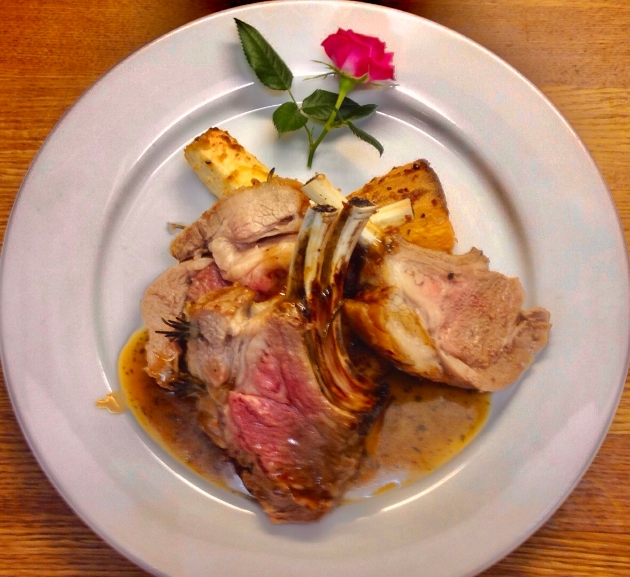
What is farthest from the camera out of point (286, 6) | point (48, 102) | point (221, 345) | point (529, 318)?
point (48, 102)

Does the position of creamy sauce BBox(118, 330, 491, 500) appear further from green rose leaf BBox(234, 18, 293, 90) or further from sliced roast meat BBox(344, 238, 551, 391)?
green rose leaf BBox(234, 18, 293, 90)

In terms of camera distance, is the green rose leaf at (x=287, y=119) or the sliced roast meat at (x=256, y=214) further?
the green rose leaf at (x=287, y=119)

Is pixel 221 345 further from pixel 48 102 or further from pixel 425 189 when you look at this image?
pixel 48 102

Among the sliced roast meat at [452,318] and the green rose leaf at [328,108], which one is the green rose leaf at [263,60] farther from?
the sliced roast meat at [452,318]

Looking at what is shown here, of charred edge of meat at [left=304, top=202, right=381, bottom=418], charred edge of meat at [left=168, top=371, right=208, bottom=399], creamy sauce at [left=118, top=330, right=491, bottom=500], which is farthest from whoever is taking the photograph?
creamy sauce at [left=118, top=330, right=491, bottom=500]

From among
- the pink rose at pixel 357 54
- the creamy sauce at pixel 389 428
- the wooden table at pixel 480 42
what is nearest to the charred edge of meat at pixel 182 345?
the creamy sauce at pixel 389 428

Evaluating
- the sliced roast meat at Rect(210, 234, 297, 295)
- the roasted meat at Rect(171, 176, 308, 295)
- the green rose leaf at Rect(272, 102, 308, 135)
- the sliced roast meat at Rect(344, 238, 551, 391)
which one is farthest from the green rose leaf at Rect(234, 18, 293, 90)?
the sliced roast meat at Rect(344, 238, 551, 391)

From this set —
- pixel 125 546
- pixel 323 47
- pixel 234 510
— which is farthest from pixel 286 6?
A: pixel 125 546
